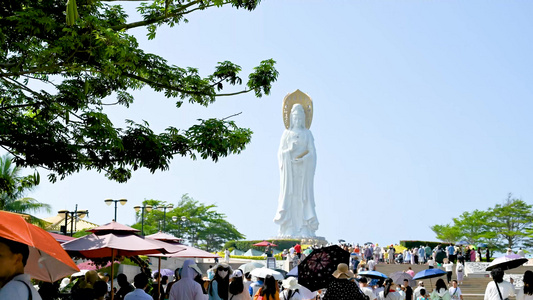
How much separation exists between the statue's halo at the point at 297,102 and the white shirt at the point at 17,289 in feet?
132

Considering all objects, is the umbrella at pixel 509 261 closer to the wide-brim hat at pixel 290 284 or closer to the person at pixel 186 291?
the wide-brim hat at pixel 290 284

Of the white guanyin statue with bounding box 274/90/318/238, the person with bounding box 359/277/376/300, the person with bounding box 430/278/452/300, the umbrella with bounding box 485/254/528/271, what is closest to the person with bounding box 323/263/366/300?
the umbrella with bounding box 485/254/528/271

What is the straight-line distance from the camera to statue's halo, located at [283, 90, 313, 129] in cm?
4359

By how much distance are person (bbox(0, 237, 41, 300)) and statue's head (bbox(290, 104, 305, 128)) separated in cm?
3900

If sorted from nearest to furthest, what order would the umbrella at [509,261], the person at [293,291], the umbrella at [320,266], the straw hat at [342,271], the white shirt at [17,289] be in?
1. the white shirt at [17,289]
2. the straw hat at [342,271]
3. the person at [293,291]
4. the umbrella at [320,266]
5. the umbrella at [509,261]

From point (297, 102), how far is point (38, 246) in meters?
40.2

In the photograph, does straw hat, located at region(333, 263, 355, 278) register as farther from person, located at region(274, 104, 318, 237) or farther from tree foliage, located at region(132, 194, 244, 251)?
tree foliage, located at region(132, 194, 244, 251)

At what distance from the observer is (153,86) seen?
1106 cm

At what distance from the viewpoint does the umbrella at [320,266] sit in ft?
30.5

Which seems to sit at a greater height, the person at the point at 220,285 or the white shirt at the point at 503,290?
the person at the point at 220,285

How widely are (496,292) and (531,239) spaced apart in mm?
49185

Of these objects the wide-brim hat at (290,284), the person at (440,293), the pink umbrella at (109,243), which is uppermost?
the pink umbrella at (109,243)

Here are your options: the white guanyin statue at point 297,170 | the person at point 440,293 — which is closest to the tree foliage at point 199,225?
the white guanyin statue at point 297,170

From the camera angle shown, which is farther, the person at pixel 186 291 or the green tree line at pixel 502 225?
the green tree line at pixel 502 225
